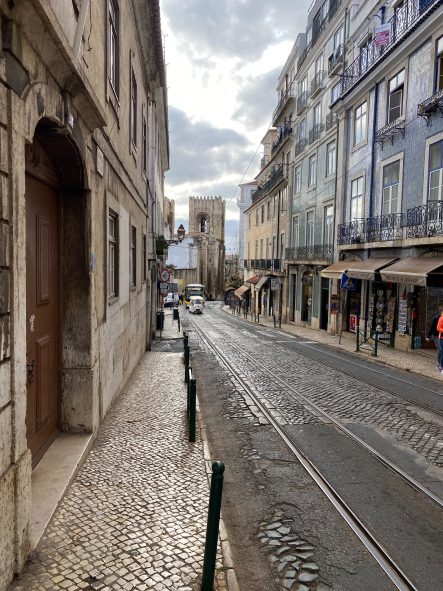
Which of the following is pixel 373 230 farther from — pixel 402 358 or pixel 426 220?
pixel 402 358

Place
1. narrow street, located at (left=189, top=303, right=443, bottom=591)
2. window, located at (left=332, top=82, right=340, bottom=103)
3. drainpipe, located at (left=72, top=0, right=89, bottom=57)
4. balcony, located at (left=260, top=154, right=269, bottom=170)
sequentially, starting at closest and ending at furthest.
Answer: narrow street, located at (left=189, top=303, right=443, bottom=591) < drainpipe, located at (left=72, top=0, right=89, bottom=57) < window, located at (left=332, top=82, right=340, bottom=103) < balcony, located at (left=260, top=154, right=269, bottom=170)

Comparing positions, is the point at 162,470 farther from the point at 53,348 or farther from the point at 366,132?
the point at 366,132

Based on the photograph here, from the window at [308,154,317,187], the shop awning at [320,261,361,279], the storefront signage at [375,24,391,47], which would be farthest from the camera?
the window at [308,154,317,187]

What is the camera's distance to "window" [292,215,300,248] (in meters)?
28.7

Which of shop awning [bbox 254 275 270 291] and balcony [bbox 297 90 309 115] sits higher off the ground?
balcony [bbox 297 90 309 115]

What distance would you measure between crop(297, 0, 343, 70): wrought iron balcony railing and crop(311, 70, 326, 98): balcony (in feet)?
6.85

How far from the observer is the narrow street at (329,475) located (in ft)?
11.6

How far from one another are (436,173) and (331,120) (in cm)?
1015

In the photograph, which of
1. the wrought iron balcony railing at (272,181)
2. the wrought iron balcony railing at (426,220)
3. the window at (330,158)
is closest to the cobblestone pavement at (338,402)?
the wrought iron balcony railing at (426,220)

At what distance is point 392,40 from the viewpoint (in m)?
16.3

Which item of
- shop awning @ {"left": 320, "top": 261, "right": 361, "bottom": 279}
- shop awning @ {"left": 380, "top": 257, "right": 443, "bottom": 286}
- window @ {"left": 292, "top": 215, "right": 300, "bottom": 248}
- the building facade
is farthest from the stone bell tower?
the building facade

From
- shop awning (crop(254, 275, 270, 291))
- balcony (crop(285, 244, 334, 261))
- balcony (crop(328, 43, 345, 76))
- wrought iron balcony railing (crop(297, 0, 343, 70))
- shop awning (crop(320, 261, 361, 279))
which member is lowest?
shop awning (crop(254, 275, 270, 291))

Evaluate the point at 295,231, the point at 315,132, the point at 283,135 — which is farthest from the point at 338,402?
the point at 283,135

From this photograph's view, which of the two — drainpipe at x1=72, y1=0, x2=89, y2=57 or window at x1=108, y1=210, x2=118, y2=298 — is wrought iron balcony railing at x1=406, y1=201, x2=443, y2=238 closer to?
window at x1=108, y1=210, x2=118, y2=298
